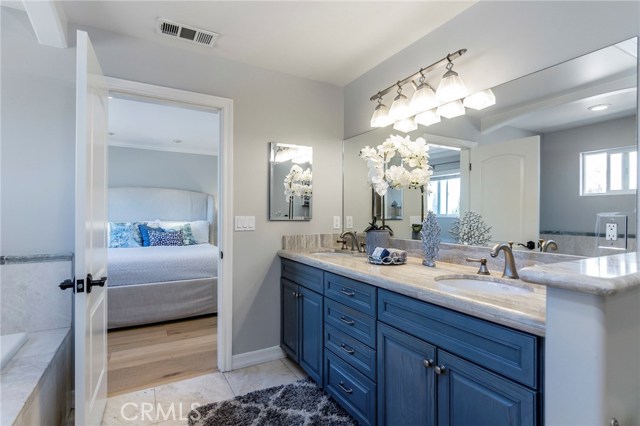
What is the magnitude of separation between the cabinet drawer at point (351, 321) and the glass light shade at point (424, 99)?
1357mm

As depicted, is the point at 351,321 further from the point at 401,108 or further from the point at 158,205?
the point at 158,205

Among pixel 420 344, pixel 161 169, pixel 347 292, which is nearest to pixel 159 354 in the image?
pixel 347 292

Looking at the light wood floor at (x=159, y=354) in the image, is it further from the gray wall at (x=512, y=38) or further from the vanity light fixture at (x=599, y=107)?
the vanity light fixture at (x=599, y=107)

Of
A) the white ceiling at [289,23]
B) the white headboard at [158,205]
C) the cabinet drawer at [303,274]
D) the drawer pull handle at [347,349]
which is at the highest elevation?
the white ceiling at [289,23]

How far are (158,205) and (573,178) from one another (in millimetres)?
5638

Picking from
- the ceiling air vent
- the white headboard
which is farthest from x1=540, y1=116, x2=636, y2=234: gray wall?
the white headboard

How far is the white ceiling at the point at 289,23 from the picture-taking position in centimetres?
180

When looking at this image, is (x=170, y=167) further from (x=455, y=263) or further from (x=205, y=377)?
(x=455, y=263)

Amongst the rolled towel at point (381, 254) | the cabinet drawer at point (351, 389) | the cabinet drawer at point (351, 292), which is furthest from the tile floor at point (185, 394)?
the rolled towel at point (381, 254)

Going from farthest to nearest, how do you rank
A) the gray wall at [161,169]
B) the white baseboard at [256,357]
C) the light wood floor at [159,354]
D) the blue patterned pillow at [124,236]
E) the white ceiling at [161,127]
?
the gray wall at [161,169] → the blue patterned pillow at [124,236] → the white ceiling at [161,127] → the white baseboard at [256,357] → the light wood floor at [159,354]

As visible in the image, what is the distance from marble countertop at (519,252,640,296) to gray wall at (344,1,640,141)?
1.02 m

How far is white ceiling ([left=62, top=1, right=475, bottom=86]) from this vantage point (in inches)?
71.0

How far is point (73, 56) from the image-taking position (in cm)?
195

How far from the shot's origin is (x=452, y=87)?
180 cm
